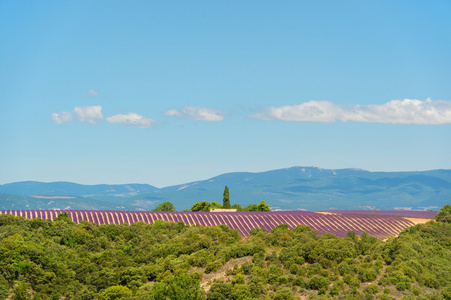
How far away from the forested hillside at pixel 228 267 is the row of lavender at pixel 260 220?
35.8m

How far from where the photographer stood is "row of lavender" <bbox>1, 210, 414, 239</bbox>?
141m

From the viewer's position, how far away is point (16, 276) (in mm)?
82125

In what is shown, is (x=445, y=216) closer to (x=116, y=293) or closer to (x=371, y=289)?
(x=371, y=289)

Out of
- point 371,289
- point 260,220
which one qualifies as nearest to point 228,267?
point 371,289

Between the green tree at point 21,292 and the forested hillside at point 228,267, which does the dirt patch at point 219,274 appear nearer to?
the forested hillside at point 228,267

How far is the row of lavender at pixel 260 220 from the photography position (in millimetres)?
141375

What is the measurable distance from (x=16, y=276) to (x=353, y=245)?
4697 centimetres

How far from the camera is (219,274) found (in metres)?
78.8

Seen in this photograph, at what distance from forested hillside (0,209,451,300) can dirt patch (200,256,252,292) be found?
0.15 m

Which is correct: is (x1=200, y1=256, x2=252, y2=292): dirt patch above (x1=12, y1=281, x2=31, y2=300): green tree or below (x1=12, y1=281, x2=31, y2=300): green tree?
above

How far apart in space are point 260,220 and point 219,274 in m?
71.5

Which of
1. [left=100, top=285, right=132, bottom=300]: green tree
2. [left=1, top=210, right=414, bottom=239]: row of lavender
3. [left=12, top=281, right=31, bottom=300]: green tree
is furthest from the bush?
[left=1, top=210, right=414, bottom=239]: row of lavender

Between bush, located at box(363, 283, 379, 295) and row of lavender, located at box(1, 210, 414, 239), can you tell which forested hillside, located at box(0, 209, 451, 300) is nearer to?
bush, located at box(363, 283, 379, 295)

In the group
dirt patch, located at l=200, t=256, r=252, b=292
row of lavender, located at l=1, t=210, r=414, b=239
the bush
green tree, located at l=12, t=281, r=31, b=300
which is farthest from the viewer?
row of lavender, located at l=1, t=210, r=414, b=239
